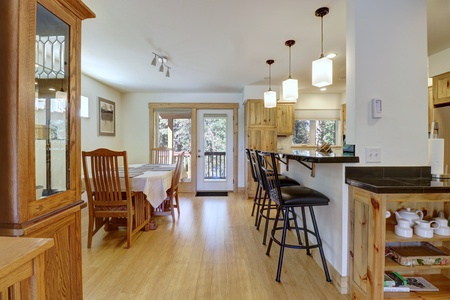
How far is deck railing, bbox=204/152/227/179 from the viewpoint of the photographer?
215 inches

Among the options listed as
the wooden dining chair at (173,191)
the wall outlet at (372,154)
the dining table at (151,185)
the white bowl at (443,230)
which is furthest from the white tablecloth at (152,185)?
the white bowl at (443,230)

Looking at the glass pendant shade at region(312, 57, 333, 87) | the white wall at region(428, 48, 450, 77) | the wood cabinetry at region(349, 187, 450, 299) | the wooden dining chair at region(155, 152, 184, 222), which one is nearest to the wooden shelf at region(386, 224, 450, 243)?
the wood cabinetry at region(349, 187, 450, 299)

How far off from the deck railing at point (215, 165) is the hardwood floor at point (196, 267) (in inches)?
91.5

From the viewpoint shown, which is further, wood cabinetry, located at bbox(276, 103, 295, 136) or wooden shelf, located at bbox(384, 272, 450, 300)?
wood cabinetry, located at bbox(276, 103, 295, 136)

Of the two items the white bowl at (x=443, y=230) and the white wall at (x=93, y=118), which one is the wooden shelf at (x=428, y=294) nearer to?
the white bowl at (x=443, y=230)

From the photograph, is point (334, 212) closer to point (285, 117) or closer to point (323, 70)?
point (323, 70)

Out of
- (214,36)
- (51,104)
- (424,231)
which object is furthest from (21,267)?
(214,36)

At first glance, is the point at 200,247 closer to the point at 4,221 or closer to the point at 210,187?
the point at 4,221

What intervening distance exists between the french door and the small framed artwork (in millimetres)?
1872

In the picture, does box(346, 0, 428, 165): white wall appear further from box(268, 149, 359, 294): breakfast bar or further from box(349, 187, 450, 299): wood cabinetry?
box(349, 187, 450, 299): wood cabinetry

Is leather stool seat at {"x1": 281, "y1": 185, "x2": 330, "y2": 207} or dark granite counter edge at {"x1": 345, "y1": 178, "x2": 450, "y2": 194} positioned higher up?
dark granite counter edge at {"x1": 345, "y1": 178, "x2": 450, "y2": 194}

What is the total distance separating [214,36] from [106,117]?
3200 millimetres

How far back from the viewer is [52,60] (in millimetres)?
1200

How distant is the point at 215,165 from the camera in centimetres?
550
